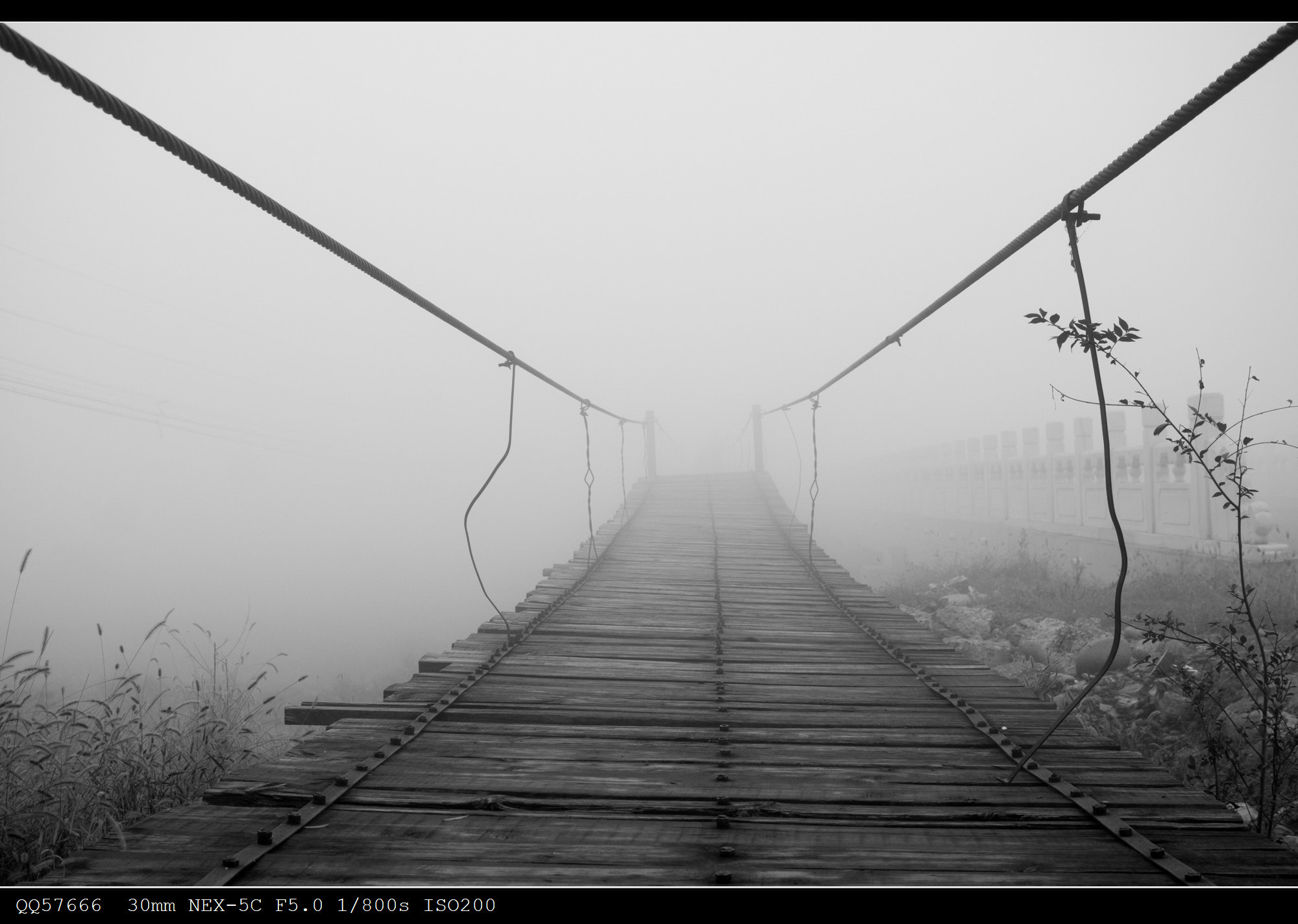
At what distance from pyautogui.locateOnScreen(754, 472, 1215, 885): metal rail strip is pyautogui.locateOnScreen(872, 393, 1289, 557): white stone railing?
3223 millimetres

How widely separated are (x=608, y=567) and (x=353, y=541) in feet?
126

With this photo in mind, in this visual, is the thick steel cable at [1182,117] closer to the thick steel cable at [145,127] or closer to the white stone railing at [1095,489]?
the thick steel cable at [145,127]

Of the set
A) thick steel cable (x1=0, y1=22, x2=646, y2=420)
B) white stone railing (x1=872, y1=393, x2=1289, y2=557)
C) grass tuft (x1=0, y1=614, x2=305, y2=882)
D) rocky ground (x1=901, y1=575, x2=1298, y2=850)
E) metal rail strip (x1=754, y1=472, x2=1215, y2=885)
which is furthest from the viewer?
white stone railing (x1=872, y1=393, x2=1289, y2=557)

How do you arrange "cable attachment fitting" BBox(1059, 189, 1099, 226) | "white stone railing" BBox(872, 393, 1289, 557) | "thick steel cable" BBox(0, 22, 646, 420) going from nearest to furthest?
1. "thick steel cable" BBox(0, 22, 646, 420)
2. "cable attachment fitting" BBox(1059, 189, 1099, 226)
3. "white stone railing" BBox(872, 393, 1289, 557)

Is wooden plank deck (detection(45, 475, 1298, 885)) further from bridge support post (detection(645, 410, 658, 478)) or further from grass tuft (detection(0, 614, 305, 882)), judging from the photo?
bridge support post (detection(645, 410, 658, 478))

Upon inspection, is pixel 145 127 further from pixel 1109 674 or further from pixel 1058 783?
pixel 1109 674

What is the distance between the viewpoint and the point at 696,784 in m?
1.80

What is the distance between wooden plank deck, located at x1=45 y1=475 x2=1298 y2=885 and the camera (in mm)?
1376

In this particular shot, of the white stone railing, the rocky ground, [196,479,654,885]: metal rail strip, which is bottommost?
the rocky ground

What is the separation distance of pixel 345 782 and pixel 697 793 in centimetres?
81
